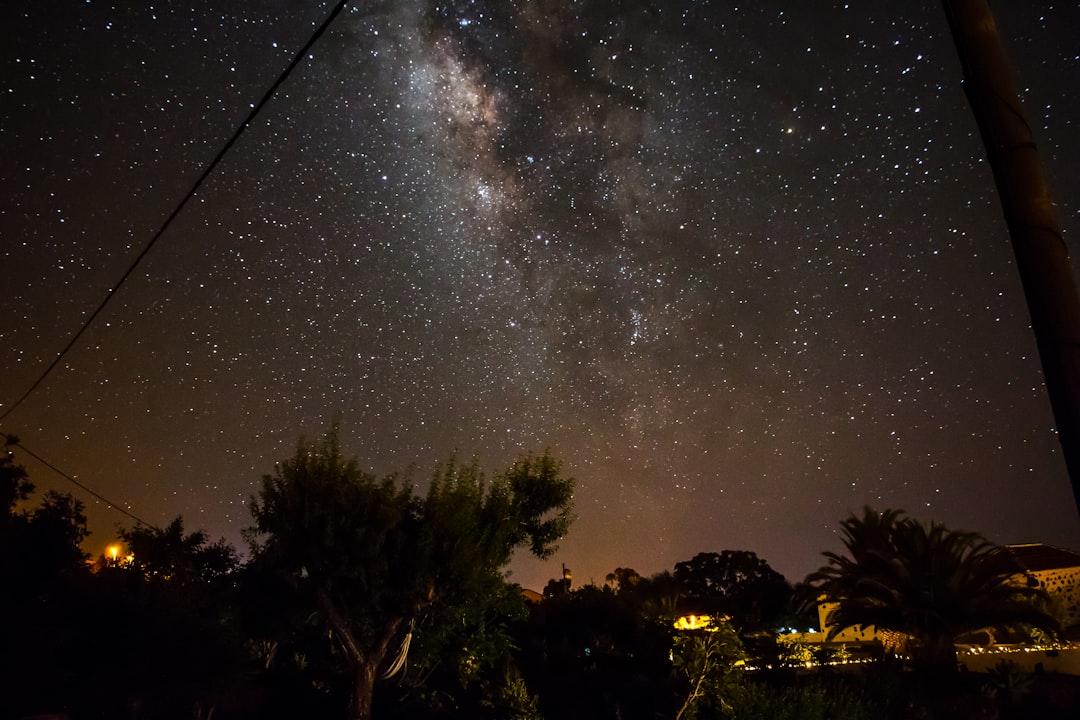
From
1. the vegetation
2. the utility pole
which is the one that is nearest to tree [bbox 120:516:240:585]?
the vegetation

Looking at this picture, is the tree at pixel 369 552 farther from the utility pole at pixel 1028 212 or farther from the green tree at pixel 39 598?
the utility pole at pixel 1028 212

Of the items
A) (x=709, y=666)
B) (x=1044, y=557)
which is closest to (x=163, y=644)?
(x=709, y=666)

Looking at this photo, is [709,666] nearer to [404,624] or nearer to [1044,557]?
[404,624]

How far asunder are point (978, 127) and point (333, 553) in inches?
526

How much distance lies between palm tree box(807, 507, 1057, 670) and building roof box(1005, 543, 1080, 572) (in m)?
14.7

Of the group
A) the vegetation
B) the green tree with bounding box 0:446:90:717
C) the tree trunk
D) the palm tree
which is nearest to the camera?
the green tree with bounding box 0:446:90:717

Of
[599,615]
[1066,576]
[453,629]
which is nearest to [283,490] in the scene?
[453,629]

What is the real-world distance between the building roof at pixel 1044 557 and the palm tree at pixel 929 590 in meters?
14.7

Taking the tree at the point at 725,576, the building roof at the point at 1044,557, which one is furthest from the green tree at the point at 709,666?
the tree at the point at 725,576

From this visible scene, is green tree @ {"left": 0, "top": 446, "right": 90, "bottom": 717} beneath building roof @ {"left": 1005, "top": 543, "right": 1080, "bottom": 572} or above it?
beneath

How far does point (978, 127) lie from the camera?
8.71 feet

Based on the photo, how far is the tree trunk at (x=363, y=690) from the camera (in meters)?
14.3

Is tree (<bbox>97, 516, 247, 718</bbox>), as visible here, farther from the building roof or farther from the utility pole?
the building roof

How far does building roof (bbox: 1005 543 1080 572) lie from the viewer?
32.4 metres
